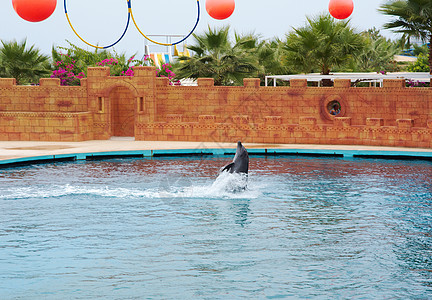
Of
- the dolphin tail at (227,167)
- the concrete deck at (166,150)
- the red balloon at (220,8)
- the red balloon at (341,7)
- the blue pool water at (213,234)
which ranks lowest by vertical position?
the blue pool water at (213,234)

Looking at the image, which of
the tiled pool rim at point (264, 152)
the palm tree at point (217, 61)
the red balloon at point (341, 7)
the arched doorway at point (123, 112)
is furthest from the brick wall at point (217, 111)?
the red balloon at point (341, 7)

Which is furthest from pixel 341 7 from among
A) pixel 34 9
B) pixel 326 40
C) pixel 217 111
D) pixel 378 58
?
pixel 378 58

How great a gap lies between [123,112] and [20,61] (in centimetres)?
793

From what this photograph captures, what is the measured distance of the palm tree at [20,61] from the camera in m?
29.2

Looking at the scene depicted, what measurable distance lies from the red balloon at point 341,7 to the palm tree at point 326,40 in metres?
9.61

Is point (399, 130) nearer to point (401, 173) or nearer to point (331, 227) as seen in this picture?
point (401, 173)

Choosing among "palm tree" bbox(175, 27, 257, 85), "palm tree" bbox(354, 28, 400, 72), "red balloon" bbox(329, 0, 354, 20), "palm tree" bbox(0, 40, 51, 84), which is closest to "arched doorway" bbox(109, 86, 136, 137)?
"palm tree" bbox(175, 27, 257, 85)

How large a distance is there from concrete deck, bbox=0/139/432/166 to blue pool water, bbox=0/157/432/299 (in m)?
2.43

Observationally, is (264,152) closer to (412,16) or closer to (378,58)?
(412,16)

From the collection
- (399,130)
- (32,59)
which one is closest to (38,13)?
(399,130)

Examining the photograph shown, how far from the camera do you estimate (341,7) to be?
1723 centimetres

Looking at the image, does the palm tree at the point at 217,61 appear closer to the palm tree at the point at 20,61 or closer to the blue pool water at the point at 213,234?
the palm tree at the point at 20,61

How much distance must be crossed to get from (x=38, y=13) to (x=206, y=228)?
6.97m

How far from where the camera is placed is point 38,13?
560 inches
